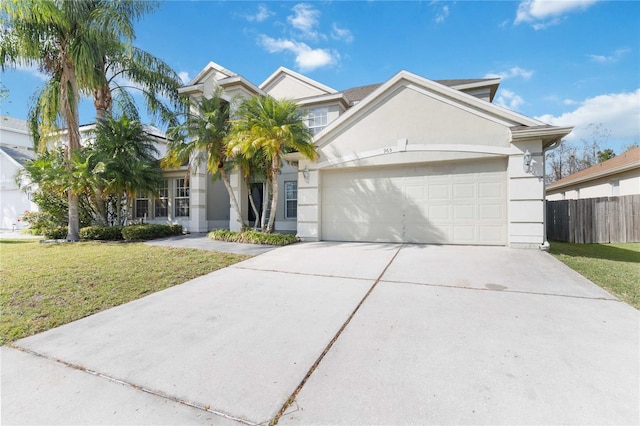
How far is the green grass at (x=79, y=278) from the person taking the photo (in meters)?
3.78

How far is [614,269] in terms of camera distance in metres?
5.90

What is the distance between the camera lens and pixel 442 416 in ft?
6.15

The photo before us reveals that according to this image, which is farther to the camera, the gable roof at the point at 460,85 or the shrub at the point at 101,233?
the gable roof at the point at 460,85

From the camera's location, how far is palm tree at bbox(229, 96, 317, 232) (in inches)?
345

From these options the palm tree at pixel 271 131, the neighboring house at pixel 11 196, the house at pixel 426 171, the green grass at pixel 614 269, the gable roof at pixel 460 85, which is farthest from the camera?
the neighboring house at pixel 11 196

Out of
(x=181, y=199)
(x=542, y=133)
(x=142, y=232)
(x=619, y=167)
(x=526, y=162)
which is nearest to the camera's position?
(x=542, y=133)

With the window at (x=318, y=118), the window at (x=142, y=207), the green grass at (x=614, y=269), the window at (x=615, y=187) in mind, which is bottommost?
Answer: the green grass at (x=614, y=269)

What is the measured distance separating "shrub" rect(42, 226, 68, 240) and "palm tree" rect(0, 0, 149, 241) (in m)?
1.00

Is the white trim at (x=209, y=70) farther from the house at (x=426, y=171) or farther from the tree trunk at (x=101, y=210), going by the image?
the tree trunk at (x=101, y=210)

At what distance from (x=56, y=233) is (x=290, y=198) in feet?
33.1

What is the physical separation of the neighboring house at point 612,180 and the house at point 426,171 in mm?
8493

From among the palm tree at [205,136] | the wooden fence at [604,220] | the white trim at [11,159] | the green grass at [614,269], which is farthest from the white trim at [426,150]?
the white trim at [11,159]

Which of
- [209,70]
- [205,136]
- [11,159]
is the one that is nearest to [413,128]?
[205,136]

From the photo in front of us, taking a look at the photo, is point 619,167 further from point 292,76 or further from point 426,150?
point 292,76
